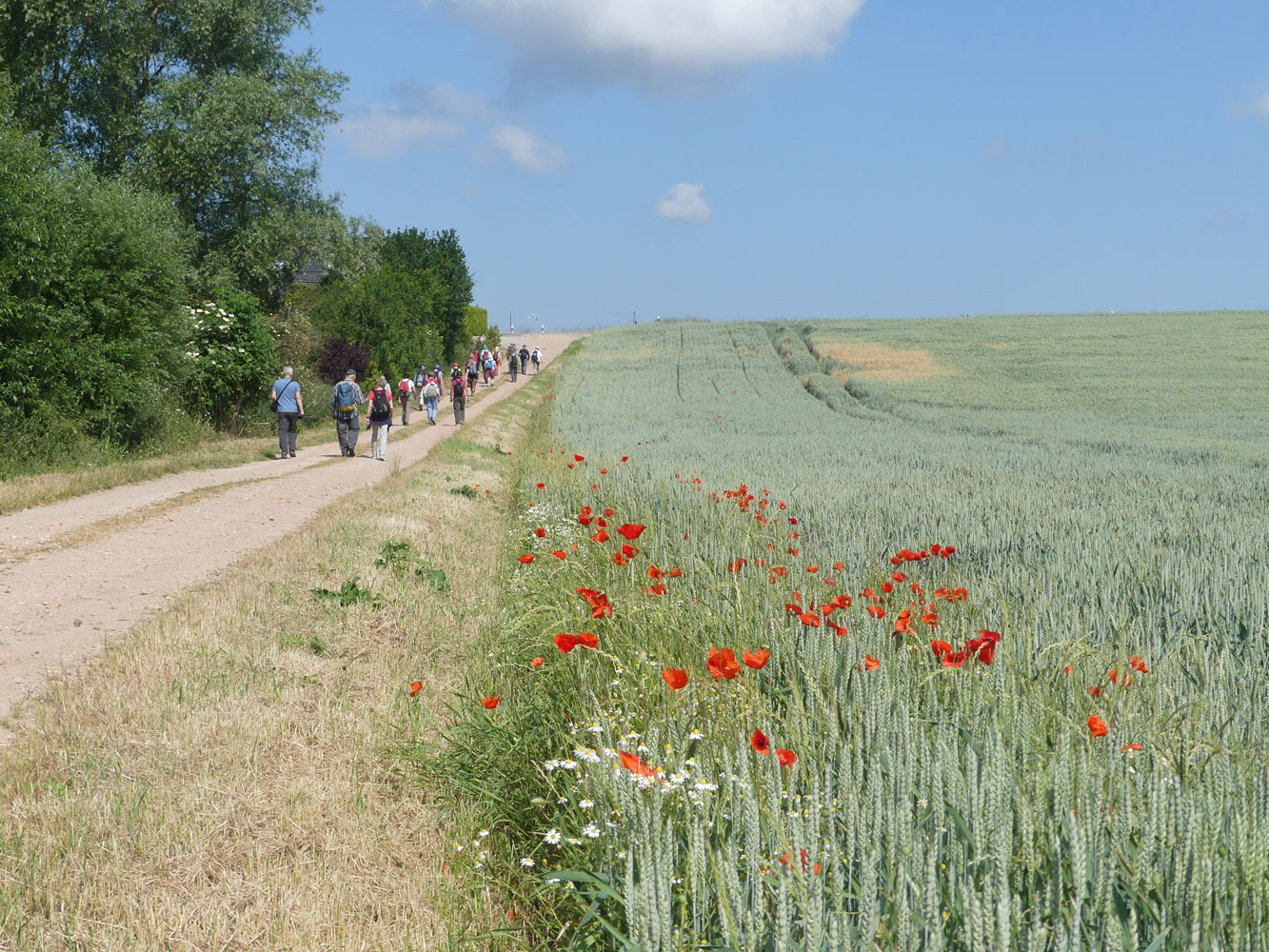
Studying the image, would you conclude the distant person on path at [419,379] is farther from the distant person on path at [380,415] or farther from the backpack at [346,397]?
the distant person on path at [380,415]

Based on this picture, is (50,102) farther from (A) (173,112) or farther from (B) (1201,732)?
(B) (1201,732)

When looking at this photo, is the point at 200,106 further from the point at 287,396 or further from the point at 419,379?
the point at 419,379

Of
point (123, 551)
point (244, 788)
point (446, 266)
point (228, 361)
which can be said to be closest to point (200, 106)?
point (228, 361)

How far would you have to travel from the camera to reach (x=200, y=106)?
74.1 ft

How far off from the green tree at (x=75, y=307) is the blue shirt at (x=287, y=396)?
1.85 m

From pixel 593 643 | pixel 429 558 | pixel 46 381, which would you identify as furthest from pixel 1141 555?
pixel 46 381

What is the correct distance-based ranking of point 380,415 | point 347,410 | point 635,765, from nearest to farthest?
point 635,765
point 380,415
point 347,410

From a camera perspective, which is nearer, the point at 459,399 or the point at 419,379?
the point at 459,399

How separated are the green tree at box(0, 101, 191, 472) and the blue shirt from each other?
1.85m

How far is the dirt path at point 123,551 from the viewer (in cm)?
576

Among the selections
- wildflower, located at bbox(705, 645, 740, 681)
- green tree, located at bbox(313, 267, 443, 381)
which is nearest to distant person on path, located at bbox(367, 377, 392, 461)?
green tree, located at bbox(313, 267, 443, 381)

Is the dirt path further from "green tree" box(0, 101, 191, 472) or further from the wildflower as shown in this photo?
the wildflower

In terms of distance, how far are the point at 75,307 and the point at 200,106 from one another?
10614 millimetres

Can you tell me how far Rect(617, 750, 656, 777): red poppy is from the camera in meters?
2.21
